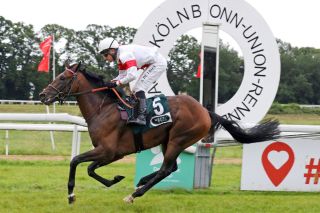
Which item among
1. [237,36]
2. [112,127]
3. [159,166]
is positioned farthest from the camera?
[237,36]

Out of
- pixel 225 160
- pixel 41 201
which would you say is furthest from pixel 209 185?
pixel 225 160

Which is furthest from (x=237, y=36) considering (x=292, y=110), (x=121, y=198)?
(x=292, y=110)

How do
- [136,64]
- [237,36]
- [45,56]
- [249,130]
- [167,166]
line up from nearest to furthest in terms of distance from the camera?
[136,64] → [167,166] → [249,130] → [237,36] → [45,56]

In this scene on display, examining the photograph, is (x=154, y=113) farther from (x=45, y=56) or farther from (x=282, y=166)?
(x=45, y=56)

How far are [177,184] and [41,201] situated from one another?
2.09 meters

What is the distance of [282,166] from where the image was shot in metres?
7.85

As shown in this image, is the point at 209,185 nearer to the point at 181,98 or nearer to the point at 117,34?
the point at 181,98

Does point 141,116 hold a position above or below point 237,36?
Answer: below

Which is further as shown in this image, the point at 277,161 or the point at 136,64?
the point at 277,161

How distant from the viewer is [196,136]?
6.98 metres

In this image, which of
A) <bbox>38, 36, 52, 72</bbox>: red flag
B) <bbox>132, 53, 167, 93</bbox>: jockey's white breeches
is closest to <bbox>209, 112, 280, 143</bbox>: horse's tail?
<bbox>132, 53, 167, 93</bbox>: jockey's white breeches

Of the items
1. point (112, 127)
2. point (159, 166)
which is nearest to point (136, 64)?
point (112, 127)

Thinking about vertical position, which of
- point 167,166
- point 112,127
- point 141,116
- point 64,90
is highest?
point 64,90

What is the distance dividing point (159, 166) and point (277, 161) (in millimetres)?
1616
